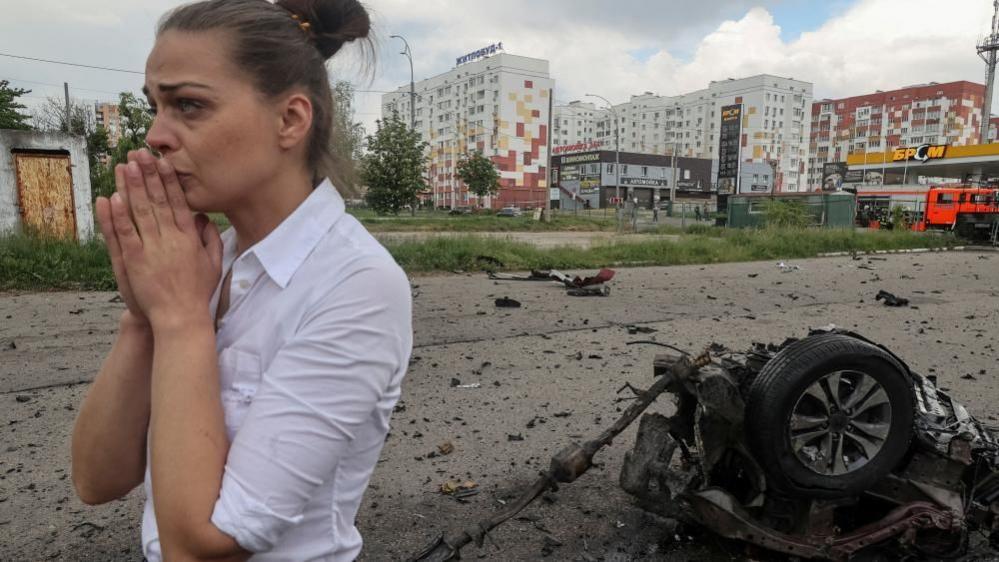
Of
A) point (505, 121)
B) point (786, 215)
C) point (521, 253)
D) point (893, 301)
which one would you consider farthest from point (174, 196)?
point (505, 121)

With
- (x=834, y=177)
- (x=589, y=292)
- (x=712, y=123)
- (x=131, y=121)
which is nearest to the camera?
(x=589, y=292)

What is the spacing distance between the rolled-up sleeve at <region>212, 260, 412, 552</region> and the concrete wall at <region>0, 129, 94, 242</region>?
13.6 metres

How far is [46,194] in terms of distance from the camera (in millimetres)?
12641

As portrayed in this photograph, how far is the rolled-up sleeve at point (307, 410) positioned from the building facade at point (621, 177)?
271ft

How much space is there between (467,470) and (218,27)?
2.95 meters

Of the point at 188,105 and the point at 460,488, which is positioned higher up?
the point at 188,105

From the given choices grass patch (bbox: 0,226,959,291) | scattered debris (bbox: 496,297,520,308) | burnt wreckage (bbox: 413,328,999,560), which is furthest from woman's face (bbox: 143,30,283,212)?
grass patch (bbox: 0,226,959,291)

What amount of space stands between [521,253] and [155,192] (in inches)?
495

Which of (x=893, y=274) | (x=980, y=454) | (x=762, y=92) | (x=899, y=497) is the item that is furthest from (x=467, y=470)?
(x=762, y=92)

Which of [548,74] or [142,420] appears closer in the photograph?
[142,420]

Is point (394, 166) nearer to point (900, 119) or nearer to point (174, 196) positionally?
point (174, 196)

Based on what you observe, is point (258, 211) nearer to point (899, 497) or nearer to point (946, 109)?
point (899, 497)

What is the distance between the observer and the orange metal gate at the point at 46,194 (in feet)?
40.6

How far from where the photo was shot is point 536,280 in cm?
1109
